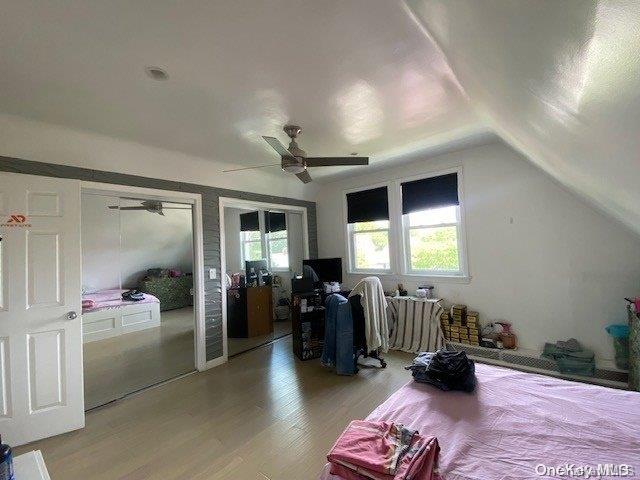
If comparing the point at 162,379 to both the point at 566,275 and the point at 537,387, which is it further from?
the point at 566,275

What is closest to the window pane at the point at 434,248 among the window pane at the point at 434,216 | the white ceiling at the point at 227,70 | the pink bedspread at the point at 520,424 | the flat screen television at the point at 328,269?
the window pane at the point at 434,216

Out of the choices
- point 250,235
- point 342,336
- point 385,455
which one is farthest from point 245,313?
point 385,455

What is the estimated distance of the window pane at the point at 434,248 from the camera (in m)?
3.98

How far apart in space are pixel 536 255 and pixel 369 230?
2340 millimetres

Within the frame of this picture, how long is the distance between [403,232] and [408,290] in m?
0.92

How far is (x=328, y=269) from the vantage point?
179 inches

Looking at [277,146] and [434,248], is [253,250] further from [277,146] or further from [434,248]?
[277,146]

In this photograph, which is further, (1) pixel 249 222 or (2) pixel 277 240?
(1) pixel 249 222

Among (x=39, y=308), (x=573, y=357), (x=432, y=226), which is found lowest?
(x=573, y=357)

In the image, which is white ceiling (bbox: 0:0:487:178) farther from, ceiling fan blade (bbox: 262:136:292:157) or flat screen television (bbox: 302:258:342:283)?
flat screen television (bbox: 302:258:342:283)

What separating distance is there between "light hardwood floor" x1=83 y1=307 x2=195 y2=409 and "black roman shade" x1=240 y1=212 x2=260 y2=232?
2.30 meters

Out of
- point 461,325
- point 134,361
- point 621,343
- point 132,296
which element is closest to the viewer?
point 621,343

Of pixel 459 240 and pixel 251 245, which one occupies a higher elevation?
pixel 251 245

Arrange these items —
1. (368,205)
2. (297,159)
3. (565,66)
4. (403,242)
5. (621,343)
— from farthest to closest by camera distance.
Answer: (368,205) < (403,242) < (621,343) < (297,159) < (565,66)
